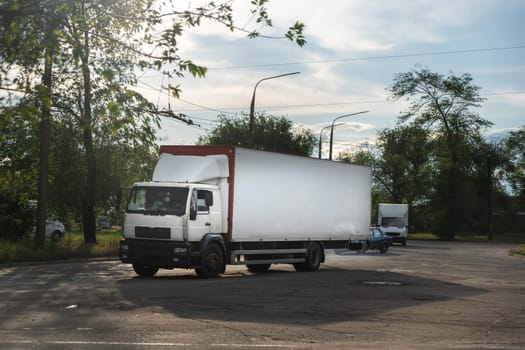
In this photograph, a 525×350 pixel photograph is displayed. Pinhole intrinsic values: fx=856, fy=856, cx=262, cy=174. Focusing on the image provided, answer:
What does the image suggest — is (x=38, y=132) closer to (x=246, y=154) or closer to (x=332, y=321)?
(x=246, y=154)

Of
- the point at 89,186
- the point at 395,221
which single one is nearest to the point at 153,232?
the point at 89,186

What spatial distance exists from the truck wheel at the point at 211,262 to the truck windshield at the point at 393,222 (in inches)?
1451

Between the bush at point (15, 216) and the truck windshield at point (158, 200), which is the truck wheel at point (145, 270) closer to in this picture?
the truck windshield at point (158, 200)

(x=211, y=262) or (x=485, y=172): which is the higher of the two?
(x=485, y=172)

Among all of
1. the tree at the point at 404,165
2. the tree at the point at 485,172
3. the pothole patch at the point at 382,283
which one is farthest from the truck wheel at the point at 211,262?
the tree at the point at 485,172

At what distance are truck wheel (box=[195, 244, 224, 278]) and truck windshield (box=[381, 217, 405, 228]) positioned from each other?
36.8 metres

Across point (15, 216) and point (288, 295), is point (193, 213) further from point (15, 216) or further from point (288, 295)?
point (15, 216)

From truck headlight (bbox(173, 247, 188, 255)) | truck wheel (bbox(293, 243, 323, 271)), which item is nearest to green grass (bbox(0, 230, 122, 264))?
truck headlight (bbox(173, 247, 188, 255))

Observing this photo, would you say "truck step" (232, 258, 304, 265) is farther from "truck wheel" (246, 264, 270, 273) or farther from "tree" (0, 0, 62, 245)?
"tree" (0, 0, 62, 245)

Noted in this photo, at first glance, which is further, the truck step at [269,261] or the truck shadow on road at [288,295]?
the truck step at [269,261]

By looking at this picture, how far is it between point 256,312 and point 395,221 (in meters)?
45.2

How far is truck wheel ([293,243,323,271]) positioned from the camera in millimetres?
25734

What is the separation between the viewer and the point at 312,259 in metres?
25.9

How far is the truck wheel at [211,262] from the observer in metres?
21.1
